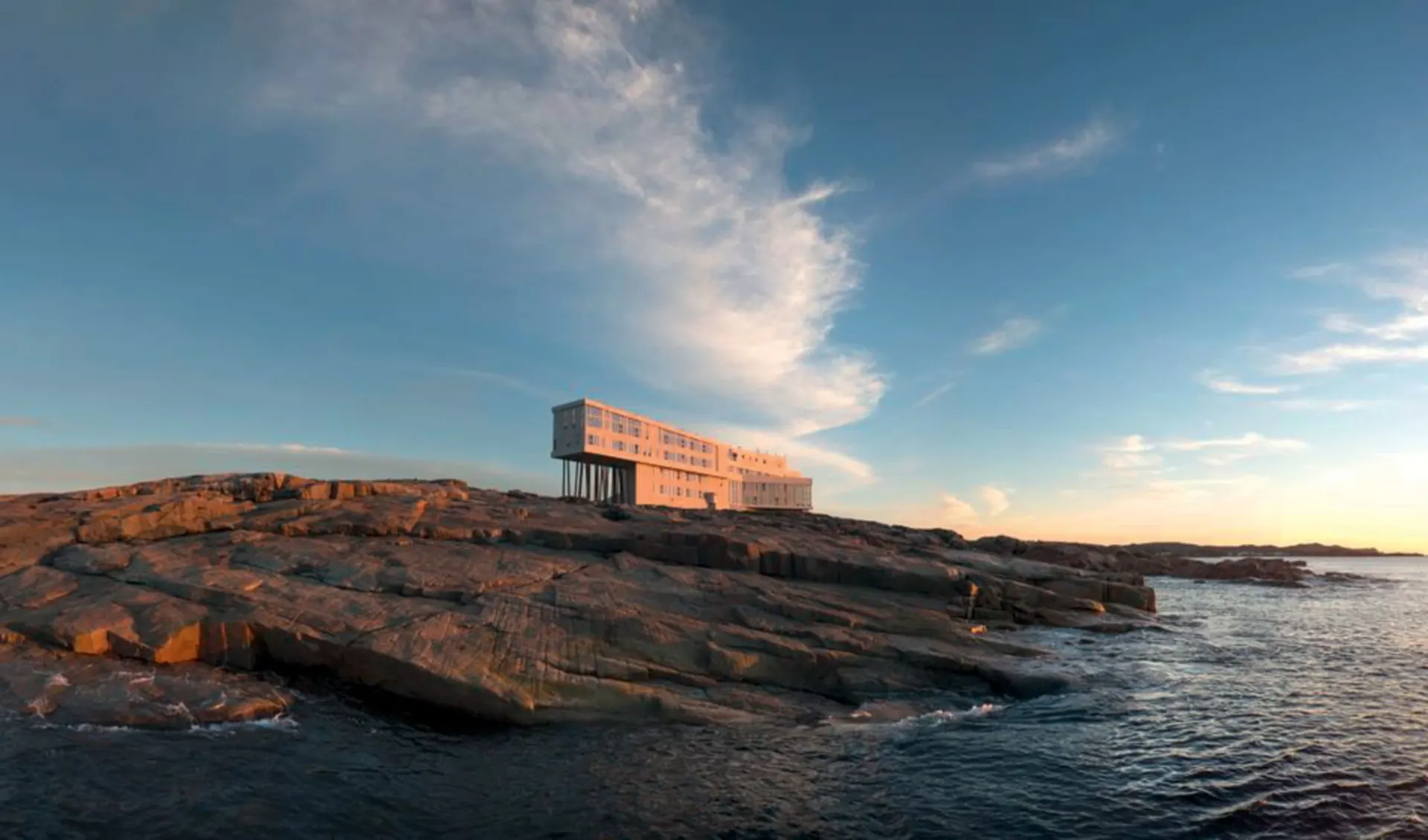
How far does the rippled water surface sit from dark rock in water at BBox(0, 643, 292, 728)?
0.78m

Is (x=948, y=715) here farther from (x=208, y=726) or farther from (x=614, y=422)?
(x=614, y=422)

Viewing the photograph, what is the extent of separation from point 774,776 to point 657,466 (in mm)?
72733

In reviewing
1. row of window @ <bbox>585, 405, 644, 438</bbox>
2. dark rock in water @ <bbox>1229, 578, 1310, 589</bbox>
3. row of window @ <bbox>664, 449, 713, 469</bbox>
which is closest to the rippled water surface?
row of window @ <bbox>585, 405, 644, 438</bbox>

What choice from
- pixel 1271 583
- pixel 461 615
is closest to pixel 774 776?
pixel 461 615

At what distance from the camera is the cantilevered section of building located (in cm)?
7906

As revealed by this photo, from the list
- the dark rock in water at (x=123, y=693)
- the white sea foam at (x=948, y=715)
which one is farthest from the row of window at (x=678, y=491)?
the dark rock in water at (x=123, y=693)

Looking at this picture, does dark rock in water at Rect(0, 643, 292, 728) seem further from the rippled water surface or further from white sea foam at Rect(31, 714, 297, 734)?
the rippled water surface

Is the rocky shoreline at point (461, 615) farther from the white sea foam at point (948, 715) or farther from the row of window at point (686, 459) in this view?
the row of window at point (686, 459)

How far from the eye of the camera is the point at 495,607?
25.3 metres

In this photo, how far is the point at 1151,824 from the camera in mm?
14617

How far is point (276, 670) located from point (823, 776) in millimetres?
17435

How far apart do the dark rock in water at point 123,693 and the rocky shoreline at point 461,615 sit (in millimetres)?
63

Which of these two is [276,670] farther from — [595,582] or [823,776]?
[823,776]

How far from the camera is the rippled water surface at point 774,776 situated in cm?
1425
